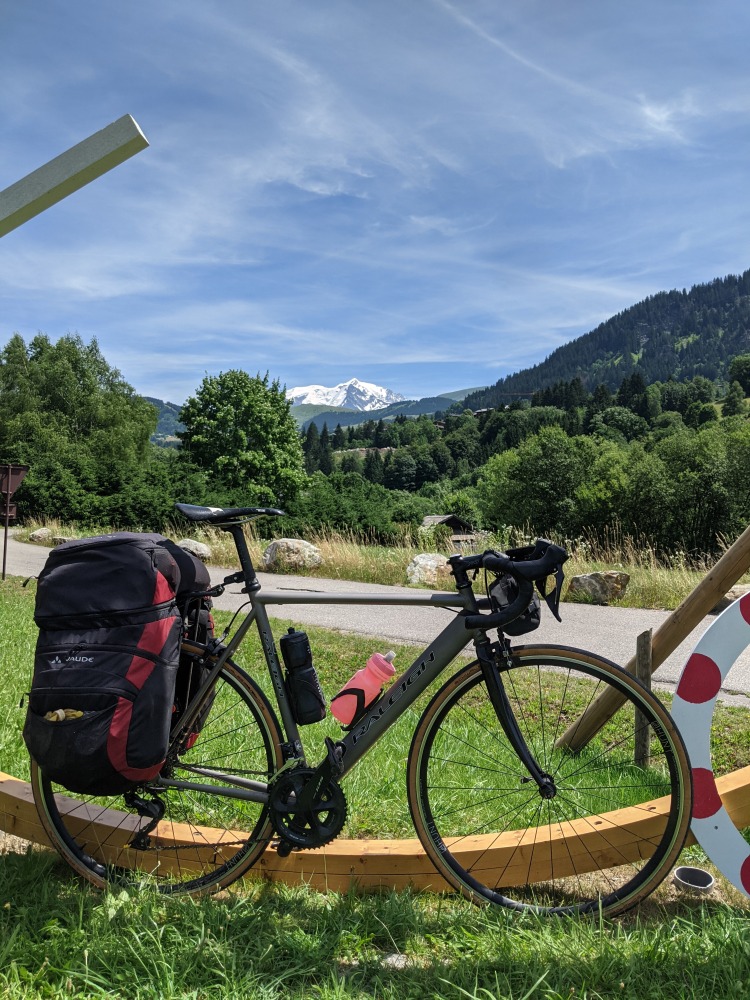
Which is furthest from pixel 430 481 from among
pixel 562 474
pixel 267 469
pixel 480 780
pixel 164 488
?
pixel 480 780

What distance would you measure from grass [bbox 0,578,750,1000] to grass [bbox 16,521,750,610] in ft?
26.8

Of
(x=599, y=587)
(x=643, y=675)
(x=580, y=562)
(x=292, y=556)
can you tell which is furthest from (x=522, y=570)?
(x=292, y=556)

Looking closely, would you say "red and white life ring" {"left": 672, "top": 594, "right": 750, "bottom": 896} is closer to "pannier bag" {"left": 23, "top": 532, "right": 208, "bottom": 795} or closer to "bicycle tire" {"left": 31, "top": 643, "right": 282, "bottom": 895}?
"bicycle tire" {"left": 31, "top": 643, "right": 282, "bottom": 895}

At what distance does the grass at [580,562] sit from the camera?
1023cm

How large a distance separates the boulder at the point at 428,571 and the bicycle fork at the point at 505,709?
30.6ft

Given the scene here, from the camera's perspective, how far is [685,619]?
10.5 ft

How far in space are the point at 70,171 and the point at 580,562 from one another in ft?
36.8

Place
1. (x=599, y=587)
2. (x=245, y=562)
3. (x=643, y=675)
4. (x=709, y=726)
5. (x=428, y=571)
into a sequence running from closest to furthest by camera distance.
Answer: (x=709, y=726) → (x=245, y=562) → (x=643, y=675) → (x=599, y=587) → (x=428, y=571)

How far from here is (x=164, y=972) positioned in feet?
6.53

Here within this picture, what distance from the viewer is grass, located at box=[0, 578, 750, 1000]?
196 centimetres

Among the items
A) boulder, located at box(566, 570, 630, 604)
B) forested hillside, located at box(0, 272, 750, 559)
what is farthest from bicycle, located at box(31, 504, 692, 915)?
forested hillside, located at box(0, 272, 750, 559)

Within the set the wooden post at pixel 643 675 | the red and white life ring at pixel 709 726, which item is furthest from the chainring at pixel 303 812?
the wooden post at pixel 643 675

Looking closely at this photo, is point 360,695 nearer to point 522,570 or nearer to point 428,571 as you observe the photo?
point 522,570

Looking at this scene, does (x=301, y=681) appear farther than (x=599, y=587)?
No
